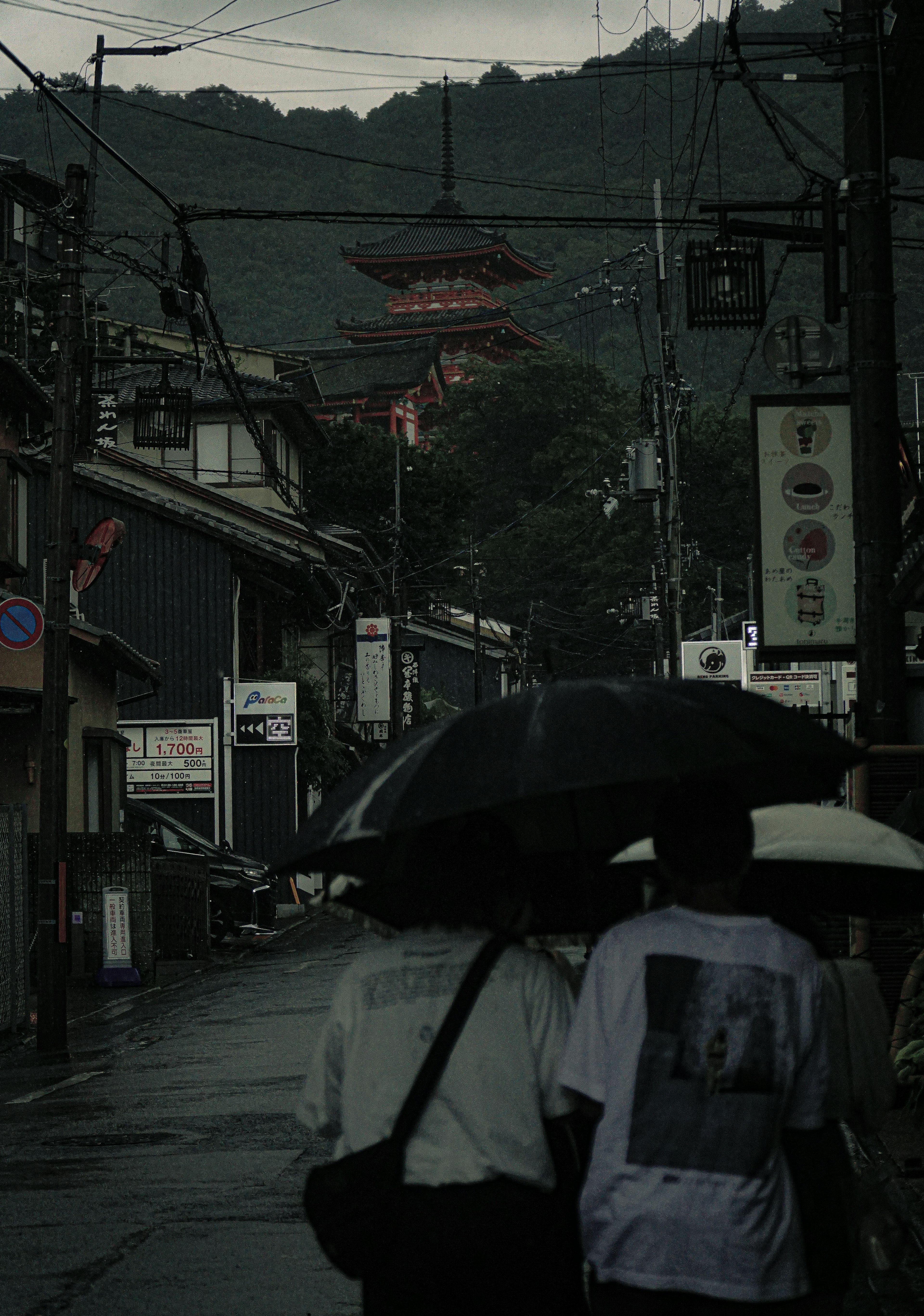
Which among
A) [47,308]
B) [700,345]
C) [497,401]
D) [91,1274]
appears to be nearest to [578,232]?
[700,345]

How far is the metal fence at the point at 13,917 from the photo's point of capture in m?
16.7

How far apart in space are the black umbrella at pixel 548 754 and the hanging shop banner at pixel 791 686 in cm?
3366

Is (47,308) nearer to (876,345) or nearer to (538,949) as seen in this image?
(876,345)

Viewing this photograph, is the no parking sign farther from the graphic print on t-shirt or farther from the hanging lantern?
the graphic print on t-shirt

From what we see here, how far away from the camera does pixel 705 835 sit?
361 cm

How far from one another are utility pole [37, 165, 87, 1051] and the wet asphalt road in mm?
1499

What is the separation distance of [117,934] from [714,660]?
2171cm

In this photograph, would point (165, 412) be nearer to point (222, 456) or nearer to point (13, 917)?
point (13, 917)

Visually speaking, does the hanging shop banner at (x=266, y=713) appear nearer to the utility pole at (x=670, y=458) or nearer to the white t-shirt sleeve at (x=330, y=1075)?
the utility pole at (x=670, y=458)

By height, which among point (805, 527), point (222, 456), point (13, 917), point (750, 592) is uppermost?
point (222, 456)

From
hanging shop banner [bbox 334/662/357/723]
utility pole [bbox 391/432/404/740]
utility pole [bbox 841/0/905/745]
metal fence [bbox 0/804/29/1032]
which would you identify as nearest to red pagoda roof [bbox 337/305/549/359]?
utility pole [bbox 391/432/404/740]

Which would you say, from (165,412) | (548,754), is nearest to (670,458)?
(165,412)

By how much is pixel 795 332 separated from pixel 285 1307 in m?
9.44

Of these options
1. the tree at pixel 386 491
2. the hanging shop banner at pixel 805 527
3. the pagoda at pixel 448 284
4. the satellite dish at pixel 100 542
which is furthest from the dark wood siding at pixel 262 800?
the pagoda at pixel 448 284
